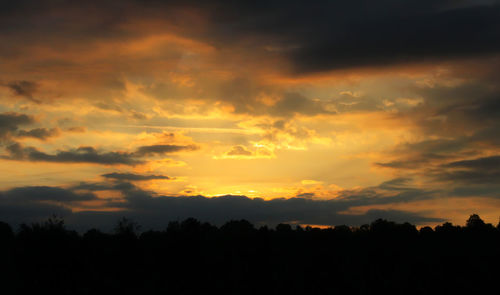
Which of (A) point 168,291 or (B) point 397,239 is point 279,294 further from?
(B) point 397,239

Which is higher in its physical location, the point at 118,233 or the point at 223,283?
the point at 118,233

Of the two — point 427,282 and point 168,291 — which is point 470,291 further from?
point 168,291

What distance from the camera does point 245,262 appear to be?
104625mm

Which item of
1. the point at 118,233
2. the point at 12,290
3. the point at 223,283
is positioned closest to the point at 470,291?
the point at 223,283

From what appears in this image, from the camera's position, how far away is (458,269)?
351 feet

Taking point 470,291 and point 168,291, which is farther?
point 470,291

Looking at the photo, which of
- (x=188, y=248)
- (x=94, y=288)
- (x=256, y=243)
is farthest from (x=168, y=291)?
(x=256, y=243)

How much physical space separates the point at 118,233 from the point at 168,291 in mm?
12601

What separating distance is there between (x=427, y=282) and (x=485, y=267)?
13.1 m

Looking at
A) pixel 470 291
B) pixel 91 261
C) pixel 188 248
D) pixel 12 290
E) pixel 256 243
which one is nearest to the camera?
pixel 12 290

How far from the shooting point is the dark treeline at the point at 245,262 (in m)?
72.9

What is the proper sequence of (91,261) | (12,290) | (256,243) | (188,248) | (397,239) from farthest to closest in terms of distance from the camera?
(397,239) < (256,243) < (188,248) < (91,261) < (12,290)

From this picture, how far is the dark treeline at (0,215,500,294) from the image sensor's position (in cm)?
7288

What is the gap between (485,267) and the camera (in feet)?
353
